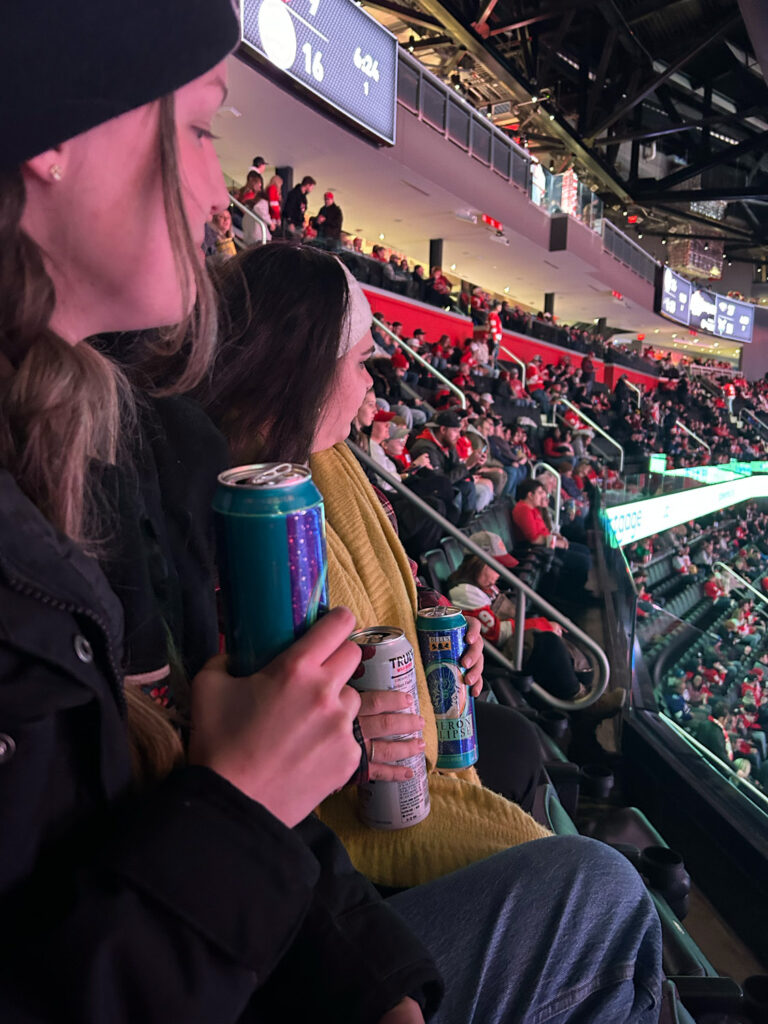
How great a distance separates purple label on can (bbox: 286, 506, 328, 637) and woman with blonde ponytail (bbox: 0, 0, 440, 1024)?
0.09 ft

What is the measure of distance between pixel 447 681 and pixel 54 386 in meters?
0.81

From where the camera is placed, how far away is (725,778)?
2441mm

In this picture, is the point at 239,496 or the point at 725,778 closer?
the point at 239,496

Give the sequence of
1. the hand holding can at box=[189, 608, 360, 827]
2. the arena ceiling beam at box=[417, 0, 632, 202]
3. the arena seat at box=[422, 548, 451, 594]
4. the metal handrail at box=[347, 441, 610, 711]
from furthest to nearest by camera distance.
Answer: the arena ceiling beam at box=[417, 0, 632, 202]
the arena seat at box=[422, 548, 451, 594]
the metal handrail at box=[347, 441, 610, 711]
the hand holding can at box=[189, 608, 360, 827]

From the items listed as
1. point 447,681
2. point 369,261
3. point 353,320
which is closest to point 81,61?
point 353,320

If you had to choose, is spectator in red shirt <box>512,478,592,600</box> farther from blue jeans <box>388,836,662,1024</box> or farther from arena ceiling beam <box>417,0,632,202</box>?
arena ceiling beam <box>417,0,632,202</box>

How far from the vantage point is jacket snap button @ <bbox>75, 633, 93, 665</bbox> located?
51cm

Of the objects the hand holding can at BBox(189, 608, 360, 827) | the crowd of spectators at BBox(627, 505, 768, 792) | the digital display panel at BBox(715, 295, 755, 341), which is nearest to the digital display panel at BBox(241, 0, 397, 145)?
the crowd of spectators at BBox(627, 505, 768, 792)

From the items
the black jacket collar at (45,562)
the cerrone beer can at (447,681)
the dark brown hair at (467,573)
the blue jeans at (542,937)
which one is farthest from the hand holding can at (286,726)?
the dark brown hair at (467,573)

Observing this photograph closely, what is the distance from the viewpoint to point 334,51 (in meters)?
6.08

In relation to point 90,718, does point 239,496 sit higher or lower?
higher

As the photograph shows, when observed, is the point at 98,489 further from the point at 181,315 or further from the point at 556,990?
the point at 556,990

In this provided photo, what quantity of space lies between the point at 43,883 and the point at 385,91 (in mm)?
7736

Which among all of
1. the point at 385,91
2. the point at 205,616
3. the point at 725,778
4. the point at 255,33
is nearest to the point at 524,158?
the point at 385,91
